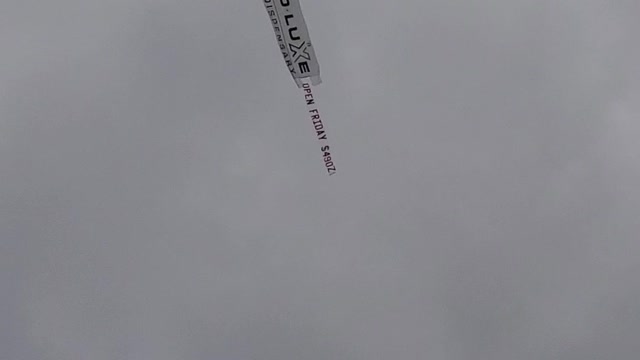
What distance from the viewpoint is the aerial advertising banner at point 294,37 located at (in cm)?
5481

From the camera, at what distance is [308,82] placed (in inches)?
2303

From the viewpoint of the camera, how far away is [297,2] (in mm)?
54562

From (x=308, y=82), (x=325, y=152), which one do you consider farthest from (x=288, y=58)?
(x=325, y=152)

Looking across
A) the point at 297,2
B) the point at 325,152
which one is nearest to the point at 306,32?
the point at 297,2

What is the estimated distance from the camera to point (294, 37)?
55969mm

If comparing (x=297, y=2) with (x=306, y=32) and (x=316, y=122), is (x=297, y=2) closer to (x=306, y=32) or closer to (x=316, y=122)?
(x=306, y=32)

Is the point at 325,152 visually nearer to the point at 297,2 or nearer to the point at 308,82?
the point at 308,82

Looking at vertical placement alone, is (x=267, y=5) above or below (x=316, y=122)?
above

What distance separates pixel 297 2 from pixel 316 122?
6.97m

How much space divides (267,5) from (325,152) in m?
8.74

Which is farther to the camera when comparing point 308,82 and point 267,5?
point 308,82

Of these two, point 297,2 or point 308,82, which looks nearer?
point 297,2

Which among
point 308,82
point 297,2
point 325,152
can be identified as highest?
point 297,2

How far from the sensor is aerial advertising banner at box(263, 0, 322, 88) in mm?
54812
